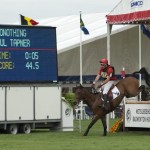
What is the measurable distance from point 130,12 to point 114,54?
19.0 meters

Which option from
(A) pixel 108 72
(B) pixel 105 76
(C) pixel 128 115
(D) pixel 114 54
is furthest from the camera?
(D) pixel 114 54

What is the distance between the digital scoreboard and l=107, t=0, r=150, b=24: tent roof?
2.33 m

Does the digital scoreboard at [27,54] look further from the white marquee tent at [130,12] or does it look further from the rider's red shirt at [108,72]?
the rider's red shirt at [108,72]

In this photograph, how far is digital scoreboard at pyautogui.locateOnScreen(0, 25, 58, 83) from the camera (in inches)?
1053

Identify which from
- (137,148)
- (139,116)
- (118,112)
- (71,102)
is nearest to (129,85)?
(139,116)

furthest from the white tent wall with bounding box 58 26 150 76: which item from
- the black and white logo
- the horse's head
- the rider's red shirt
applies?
the rider's red shirt

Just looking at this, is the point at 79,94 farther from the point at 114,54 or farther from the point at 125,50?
the point at 125,50

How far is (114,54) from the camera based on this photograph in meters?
45.7

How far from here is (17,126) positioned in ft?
89.2

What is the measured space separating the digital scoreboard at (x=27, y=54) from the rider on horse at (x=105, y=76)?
9.93ft

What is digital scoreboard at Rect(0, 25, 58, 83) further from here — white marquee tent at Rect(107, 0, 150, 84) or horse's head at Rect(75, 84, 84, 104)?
horse's head at Rect(75, 84, 84, 104)

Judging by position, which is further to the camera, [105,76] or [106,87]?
[106,87]

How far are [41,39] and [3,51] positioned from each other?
5.51ft

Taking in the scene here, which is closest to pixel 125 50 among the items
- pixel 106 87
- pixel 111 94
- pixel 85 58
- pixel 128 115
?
pixel 85 58
